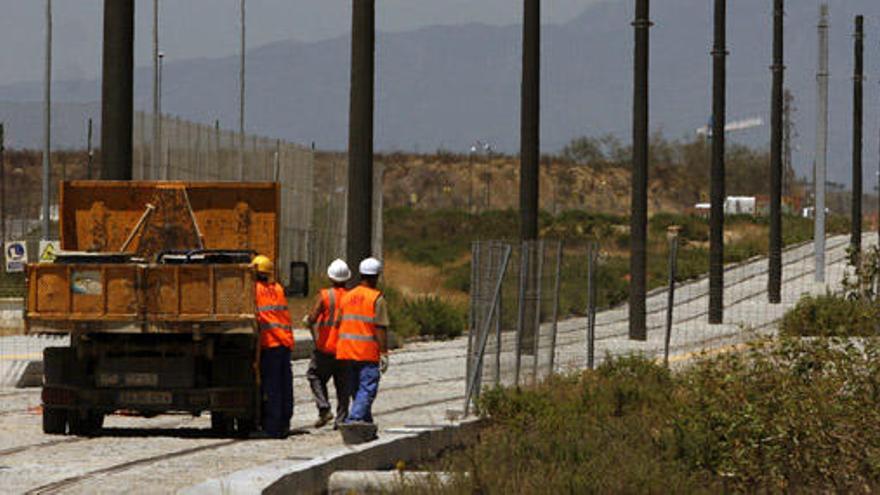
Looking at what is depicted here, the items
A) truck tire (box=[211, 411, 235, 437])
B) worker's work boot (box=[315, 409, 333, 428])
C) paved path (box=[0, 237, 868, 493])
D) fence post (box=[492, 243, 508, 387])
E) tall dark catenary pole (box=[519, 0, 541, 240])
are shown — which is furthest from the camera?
tall dark catenary pole (box=[519, 0, 541, 240])

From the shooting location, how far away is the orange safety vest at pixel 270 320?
2205 centimetres

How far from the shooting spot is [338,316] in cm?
2148

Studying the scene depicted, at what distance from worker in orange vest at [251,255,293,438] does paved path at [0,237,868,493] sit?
0.28m

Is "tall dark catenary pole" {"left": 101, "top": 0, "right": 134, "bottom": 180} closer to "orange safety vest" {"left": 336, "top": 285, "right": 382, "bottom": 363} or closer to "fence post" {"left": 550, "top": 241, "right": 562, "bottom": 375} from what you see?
"fence post" {"left": 550, "top": 241, "right": 562, "bottom": 375}

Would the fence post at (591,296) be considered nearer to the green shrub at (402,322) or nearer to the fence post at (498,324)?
the fence post at (498,324)

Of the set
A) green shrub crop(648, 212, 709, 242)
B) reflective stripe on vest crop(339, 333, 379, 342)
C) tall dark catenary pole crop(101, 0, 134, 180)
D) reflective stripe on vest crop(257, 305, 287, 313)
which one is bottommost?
reflective stripe on vest crop(339, 333, 379, 342)

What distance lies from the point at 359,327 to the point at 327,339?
1313 millimetres

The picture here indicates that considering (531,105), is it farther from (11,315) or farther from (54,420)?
(11,315)

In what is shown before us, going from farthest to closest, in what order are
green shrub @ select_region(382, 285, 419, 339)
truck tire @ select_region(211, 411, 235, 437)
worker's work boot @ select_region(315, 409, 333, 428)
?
green shrub @ select_region(382, 285, 419, 339)
worker's work boot @ select_region(315, 409, 333, 428)
truck tire @ select_region(211, 411, 235, 437)

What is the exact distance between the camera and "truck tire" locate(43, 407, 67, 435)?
21.9 m

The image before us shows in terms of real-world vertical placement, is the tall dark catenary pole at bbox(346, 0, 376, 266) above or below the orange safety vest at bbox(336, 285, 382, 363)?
above

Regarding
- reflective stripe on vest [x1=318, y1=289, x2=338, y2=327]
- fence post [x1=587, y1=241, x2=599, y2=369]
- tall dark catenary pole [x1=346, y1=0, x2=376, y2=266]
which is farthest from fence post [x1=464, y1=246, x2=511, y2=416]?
tall dark catenary pole [x1=346, y1=0, x2=376, y2=266]

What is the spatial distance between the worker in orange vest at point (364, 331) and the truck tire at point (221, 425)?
242cm

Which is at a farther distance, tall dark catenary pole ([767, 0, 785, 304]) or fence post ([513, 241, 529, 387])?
tall dark catenary pole ([767, 0, 785, 304])
